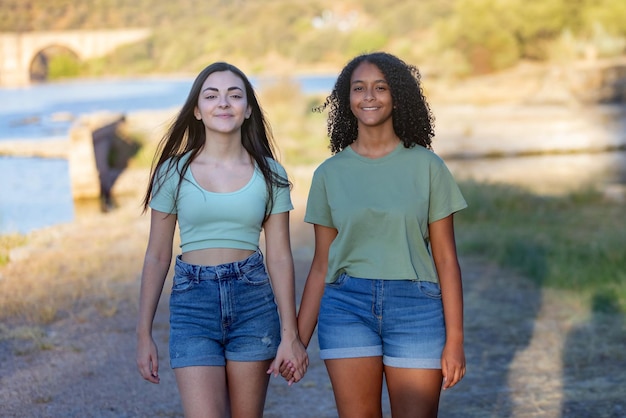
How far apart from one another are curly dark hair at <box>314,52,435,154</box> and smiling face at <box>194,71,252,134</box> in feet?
1.13

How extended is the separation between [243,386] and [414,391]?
0.55m

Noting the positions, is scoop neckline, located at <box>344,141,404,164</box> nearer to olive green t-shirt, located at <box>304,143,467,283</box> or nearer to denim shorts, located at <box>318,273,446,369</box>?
olive green t-shirt, located at <box>304,143,467,283</box>

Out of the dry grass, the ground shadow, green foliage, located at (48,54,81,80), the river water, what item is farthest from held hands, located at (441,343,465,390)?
green foliage, located at (48,54,81,80)

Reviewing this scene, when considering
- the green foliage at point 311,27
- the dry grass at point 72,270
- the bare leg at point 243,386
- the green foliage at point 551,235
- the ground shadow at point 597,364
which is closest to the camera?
the bare leg at point 243,386

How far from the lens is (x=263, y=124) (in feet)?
10.8

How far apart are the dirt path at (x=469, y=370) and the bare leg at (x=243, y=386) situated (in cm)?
202

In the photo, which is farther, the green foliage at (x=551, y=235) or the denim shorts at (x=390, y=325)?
the green foliage at (x=551, y=235)

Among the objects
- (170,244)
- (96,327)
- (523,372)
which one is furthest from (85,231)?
(170,244)

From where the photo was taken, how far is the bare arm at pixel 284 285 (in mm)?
3070

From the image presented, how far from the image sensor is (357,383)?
9.61 feet

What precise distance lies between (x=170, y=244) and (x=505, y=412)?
252cm

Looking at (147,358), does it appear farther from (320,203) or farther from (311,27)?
(311,27)

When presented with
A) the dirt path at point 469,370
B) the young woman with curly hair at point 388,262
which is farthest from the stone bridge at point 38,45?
the young woman with curly hair at point 388,262

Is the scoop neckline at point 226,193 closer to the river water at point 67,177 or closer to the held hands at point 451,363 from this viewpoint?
the held hands at point 451,363
